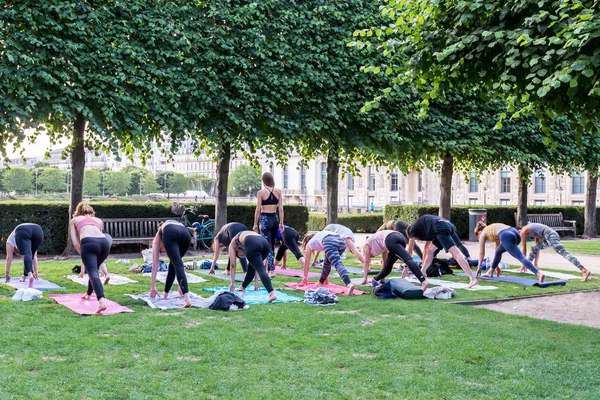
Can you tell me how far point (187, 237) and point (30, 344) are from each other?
9.68ft

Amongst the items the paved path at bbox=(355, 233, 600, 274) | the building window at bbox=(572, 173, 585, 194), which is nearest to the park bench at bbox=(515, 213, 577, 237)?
the paved path at bbox=(355, 233, 600, 274)

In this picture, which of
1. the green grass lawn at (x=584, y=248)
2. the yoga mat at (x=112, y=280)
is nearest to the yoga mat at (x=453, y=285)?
the yoga mat at (x=112, y=280)

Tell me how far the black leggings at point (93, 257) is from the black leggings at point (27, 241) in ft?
7.38

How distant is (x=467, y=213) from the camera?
27078 millimetres

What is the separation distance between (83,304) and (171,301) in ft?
4.11

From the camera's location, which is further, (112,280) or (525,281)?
(525,281)

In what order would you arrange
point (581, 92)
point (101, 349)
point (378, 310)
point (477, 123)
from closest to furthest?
1. point (101, 349)
2. point (581, 92)
3. point (378, 310)
4. point (477, 123)


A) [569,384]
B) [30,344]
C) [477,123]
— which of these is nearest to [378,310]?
[569,384]

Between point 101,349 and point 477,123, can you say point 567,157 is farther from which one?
point 101,349

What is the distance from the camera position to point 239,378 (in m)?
5.68

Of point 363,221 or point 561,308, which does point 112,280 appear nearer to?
point 561,308

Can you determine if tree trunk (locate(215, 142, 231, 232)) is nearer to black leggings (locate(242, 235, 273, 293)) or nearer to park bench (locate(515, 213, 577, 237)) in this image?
black leggings (locate(242, 235, 273, 293))

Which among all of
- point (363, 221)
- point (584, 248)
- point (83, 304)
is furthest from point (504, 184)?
point (83, 304)

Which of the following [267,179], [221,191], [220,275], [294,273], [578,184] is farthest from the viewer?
[578,184]
